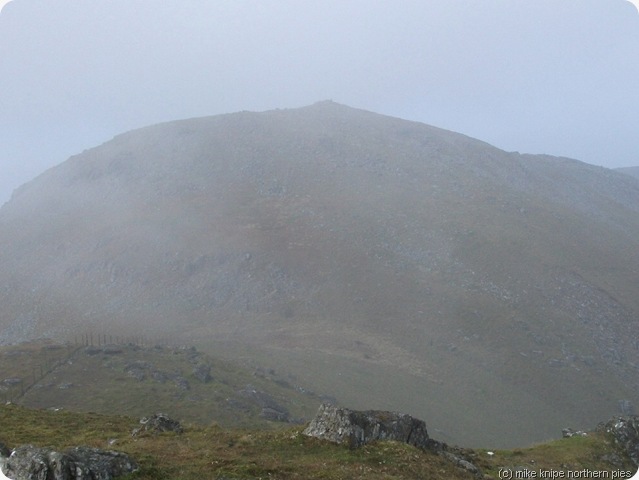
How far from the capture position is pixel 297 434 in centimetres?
2041

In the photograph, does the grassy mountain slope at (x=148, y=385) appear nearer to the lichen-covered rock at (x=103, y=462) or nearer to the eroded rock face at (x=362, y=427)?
the eroded rock face at (x=362, y=427)

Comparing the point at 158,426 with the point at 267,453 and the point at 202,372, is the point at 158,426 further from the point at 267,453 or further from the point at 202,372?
the point at 202,372

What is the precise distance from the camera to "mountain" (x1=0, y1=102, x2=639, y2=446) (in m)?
62.6

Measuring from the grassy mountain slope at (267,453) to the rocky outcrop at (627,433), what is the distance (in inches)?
23.0

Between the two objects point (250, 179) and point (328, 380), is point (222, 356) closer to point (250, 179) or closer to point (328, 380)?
point (328, 380)

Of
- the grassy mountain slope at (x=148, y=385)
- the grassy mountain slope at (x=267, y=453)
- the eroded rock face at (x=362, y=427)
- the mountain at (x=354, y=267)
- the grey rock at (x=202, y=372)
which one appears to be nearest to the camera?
the grassy mountain slope at (x=267, y=453)

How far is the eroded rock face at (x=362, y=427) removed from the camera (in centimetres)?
1969

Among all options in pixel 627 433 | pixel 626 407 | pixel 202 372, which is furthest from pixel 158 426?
pixel 626 407

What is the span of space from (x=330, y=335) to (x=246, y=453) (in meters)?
51.8

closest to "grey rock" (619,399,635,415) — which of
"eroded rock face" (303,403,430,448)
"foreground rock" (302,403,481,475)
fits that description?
"foreground rock" (302,403,481,475)

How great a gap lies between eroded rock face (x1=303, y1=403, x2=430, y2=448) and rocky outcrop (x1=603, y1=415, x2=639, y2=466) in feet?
41.4

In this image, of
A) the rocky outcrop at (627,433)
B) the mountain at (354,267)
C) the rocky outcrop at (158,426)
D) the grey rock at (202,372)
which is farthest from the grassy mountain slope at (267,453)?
the mountain at (354,267)

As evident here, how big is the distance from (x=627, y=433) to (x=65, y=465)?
2711cm

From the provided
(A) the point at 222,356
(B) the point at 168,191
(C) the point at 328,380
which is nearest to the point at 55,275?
(B) the point at 168,191
